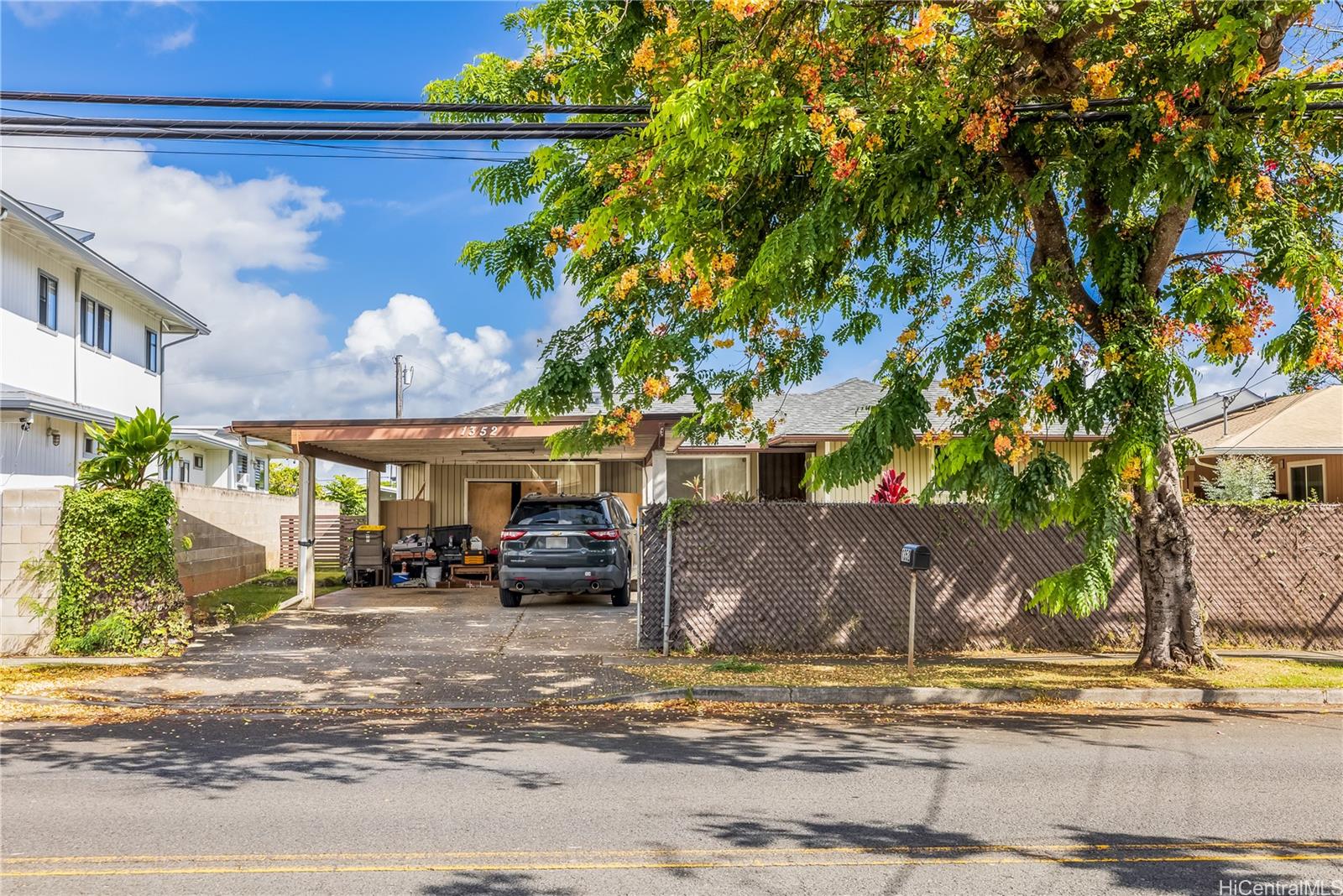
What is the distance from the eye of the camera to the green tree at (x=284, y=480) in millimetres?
40062

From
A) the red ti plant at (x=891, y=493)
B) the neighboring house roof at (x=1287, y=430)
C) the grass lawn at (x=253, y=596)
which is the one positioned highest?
the neighboring house roof at (x=1287, y=430)

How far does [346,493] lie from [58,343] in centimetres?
1732

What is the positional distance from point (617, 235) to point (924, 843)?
6.96 metres

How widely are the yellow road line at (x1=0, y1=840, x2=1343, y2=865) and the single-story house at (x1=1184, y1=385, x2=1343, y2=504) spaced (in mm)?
13391

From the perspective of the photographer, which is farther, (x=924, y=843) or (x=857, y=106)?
(x=857, y=106)

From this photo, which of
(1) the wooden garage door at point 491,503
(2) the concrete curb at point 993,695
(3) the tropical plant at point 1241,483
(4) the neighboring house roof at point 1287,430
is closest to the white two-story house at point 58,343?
(1) the wooden garage door at point 491,503

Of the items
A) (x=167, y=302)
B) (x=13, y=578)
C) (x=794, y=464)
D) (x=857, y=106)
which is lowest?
(x=13, y=578)

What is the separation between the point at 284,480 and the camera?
4247cm

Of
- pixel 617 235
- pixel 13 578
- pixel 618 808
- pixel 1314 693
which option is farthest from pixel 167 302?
pixel 1314 693

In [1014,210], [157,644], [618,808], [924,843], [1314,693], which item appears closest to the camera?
[924,843]

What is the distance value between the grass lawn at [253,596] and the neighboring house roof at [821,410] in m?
4.84

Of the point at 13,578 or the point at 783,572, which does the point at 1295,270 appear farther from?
the point at 13,578

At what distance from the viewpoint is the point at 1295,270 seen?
24.8 feet

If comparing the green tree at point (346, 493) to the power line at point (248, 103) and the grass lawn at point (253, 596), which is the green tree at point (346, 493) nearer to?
the grass lawn at point (253, 596)
